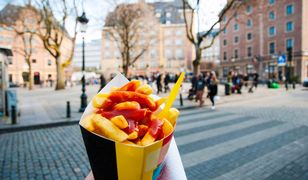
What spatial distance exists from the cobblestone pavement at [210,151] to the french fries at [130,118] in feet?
9.32

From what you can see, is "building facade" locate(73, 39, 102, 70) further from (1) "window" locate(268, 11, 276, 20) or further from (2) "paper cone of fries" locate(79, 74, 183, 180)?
(2) "paper cone of fries" locate(79, 74, 183, 180)

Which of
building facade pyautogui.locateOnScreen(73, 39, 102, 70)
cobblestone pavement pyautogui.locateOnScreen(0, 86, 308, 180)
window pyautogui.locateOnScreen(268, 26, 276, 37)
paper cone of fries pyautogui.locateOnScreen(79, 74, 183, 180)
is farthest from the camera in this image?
building facade pyautogui.locateOnScreen(73, 39, 102, 70)

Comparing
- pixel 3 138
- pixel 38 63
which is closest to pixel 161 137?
pixel 3 138

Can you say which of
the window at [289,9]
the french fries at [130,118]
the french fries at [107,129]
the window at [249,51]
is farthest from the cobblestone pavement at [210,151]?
the window at [249,51]

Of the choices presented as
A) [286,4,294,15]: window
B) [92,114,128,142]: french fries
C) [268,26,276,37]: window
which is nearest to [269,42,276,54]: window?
[268,26,276,37]: window

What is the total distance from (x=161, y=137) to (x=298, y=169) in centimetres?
384

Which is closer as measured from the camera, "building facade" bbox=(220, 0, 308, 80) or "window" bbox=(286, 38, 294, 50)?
"building facade" bbox=(220, 0, 308, 80)

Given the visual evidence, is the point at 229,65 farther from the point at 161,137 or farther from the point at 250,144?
the point at 161,137

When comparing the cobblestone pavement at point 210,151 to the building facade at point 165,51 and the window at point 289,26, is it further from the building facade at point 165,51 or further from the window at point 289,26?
the building facade at point 165,51

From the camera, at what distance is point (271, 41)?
4078cm

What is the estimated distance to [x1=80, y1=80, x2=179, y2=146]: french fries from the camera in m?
0.99

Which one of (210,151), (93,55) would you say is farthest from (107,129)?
(93,55)

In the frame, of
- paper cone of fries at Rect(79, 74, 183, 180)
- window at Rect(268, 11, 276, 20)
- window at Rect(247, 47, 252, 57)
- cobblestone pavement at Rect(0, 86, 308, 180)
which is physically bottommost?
cobblestone pavement at Rect(0, 86, 308, 180)

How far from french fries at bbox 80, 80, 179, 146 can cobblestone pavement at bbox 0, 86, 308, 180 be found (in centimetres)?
284
